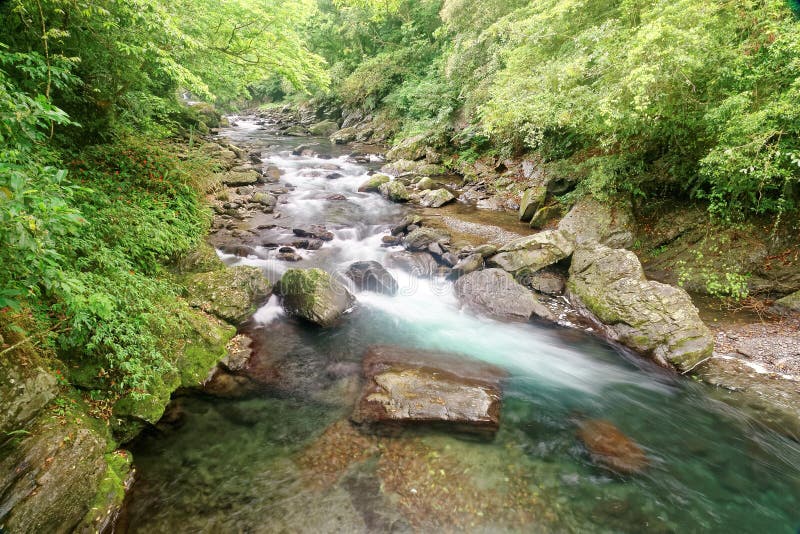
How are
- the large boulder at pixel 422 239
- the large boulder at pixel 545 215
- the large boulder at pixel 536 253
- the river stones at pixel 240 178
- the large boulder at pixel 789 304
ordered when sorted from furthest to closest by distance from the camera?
the river stones at pixel 240 178 < the large boulder at pixel 545 215 < the large boulder at pixel 422 239 < the large boulder at pixel 536 253 < the large boulder at pixel 789 304

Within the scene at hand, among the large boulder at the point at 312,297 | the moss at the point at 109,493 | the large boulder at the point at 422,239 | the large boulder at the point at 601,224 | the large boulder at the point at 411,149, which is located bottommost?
the moss at the point at 109,493

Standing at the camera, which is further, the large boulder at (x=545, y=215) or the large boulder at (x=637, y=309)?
the large boulder at (x=545, y=215)

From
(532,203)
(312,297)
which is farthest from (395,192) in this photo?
(312,297)

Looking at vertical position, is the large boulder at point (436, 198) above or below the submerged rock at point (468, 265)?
above

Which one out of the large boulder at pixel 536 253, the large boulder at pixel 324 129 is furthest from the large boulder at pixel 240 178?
the large boulder at pixel 324 129

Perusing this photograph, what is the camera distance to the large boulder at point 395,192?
13.8 metres

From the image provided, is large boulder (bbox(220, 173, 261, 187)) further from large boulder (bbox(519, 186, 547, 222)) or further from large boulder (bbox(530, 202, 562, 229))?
large boulder (bbox(530, 202, 562, 229))

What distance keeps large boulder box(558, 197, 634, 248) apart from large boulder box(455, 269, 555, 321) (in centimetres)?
233

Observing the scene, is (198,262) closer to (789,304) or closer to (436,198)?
(436,198)

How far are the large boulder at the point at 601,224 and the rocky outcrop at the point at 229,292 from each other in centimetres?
749

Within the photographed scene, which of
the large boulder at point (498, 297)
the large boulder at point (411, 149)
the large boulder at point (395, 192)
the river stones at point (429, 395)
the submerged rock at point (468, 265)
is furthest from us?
the large boulder at point (411, 149)

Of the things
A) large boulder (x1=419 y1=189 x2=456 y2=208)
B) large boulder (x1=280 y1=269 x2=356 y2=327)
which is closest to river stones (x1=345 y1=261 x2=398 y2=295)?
large boulder (x1=280 y1=269 x2=356 y2=327)

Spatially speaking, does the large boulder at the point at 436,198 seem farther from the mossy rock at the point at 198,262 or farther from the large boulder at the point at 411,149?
the mossy rock at the point at 198,262

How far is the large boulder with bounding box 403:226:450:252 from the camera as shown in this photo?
10.2 m
